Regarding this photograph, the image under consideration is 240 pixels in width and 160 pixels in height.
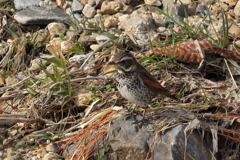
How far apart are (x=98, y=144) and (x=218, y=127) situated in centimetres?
163

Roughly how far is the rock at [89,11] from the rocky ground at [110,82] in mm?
21

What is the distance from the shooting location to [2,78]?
7.55 meters

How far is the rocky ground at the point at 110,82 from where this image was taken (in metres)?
5.31

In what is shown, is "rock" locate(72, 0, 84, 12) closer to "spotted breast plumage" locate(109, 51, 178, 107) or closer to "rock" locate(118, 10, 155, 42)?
"rock" locate(118, 10, 155, 42)

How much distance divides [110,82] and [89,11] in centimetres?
238

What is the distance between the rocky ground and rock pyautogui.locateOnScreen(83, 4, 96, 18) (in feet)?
0.07

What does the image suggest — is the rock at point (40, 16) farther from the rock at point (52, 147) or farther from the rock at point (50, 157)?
the rock at point (50, 157)

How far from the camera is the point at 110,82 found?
22.4 feet

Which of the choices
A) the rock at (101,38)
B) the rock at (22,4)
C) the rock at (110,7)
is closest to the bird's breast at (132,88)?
the rock at (101,38)

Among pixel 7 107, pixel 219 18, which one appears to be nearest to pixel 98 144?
pixel 7 107

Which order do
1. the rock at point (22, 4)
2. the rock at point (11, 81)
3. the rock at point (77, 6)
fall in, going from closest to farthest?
the rock at point (11, 81), the rock at point (77, 6), the rock at point (22, 4)

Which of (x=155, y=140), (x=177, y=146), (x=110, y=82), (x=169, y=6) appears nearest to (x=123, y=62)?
(x=155, y=140)

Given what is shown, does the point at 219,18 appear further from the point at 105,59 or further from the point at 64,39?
the point at 64,39

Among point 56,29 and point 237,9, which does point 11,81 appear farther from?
point 237,9
